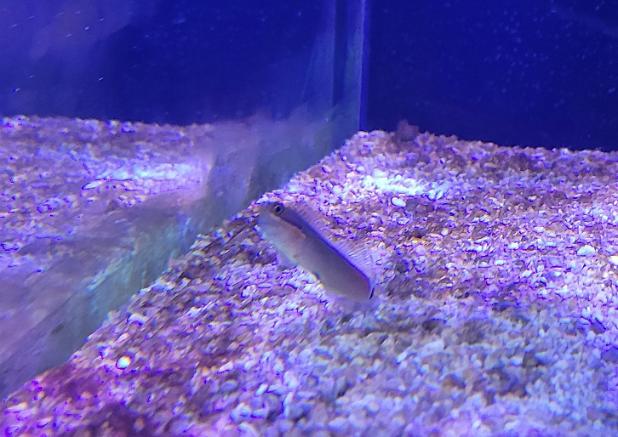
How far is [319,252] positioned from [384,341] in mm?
735

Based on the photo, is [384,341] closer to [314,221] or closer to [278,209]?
[314,221]

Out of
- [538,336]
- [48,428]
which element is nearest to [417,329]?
[538,336]

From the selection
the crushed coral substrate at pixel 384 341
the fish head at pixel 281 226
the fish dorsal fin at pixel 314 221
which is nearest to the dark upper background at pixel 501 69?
the crushed coral substrate at pixel 384 341

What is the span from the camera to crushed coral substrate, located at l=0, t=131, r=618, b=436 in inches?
101

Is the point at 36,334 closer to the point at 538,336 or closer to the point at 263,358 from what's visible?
the point at 263,358

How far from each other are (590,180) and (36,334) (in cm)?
477

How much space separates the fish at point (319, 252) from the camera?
2619mm

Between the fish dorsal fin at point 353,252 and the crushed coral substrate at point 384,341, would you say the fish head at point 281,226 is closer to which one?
the fish dorsal fin at point 353,252

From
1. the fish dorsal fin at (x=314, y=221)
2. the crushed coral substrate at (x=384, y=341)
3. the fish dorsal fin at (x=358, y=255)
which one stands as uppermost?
the fish dorsal fin at (x=314, y=221)

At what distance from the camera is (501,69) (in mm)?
6445

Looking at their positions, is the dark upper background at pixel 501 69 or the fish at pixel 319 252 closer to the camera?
the fish at pixel 319 252

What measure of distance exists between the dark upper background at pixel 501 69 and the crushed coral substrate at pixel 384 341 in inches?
64.1

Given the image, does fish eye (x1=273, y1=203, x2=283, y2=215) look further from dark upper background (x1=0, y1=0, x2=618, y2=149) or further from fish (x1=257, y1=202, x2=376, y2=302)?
dark upper background (x1=0, y1=0, x2=618, y2=149)

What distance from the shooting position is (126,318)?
3.52m
